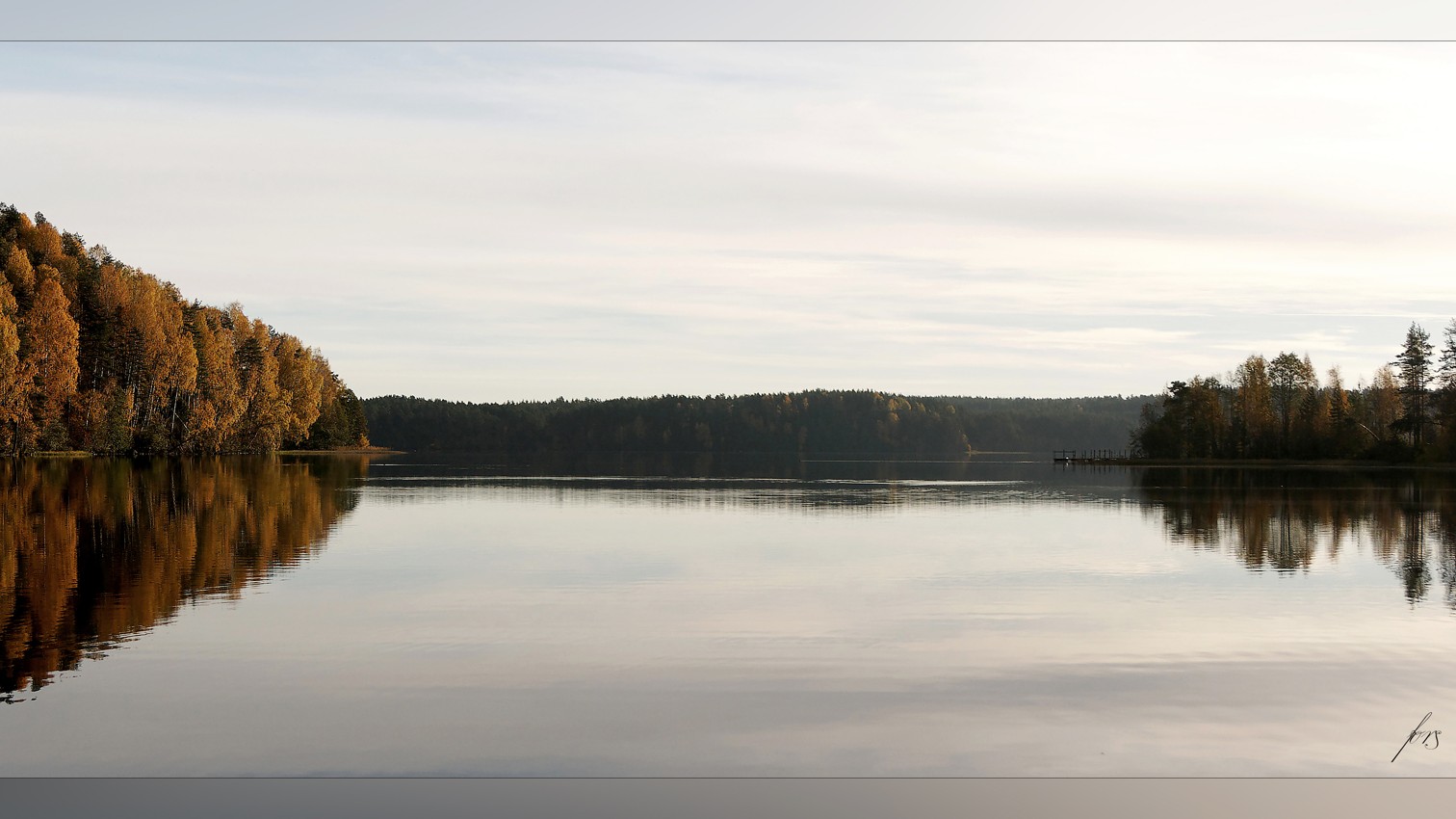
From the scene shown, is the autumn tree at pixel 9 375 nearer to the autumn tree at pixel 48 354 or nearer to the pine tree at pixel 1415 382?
the autumn tree at pixel 48 354

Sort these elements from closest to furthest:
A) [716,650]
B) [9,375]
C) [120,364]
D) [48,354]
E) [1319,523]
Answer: [716,650] < [1319,523] < [9,375] < [48,354] < [120,364]

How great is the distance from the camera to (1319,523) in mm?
34031

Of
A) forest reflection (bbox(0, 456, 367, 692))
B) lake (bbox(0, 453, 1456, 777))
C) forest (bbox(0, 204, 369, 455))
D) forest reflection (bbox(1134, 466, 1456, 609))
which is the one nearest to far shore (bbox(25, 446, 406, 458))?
forest (bbox(0, 204, 369, 455))

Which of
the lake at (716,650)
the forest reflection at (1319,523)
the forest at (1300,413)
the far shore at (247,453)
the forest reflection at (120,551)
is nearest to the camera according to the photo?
the lake at (716,650)

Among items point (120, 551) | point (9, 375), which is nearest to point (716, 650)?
point (120, 551)

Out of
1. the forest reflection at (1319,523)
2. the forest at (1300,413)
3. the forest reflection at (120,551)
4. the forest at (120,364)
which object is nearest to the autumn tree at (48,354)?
the forest at (120,364)

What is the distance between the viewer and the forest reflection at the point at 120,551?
14.5m

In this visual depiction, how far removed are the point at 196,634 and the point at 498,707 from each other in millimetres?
5403

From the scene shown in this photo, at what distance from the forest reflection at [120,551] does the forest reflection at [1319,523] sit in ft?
60.9

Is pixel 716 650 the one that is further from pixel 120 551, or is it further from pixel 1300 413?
pixel 1300 413

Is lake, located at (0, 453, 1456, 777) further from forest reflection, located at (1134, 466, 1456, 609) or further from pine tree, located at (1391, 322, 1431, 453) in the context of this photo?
pine tree, located at (1391, 322, 1431, 453)

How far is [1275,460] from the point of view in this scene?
107 meters

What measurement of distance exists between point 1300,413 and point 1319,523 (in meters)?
82.4
